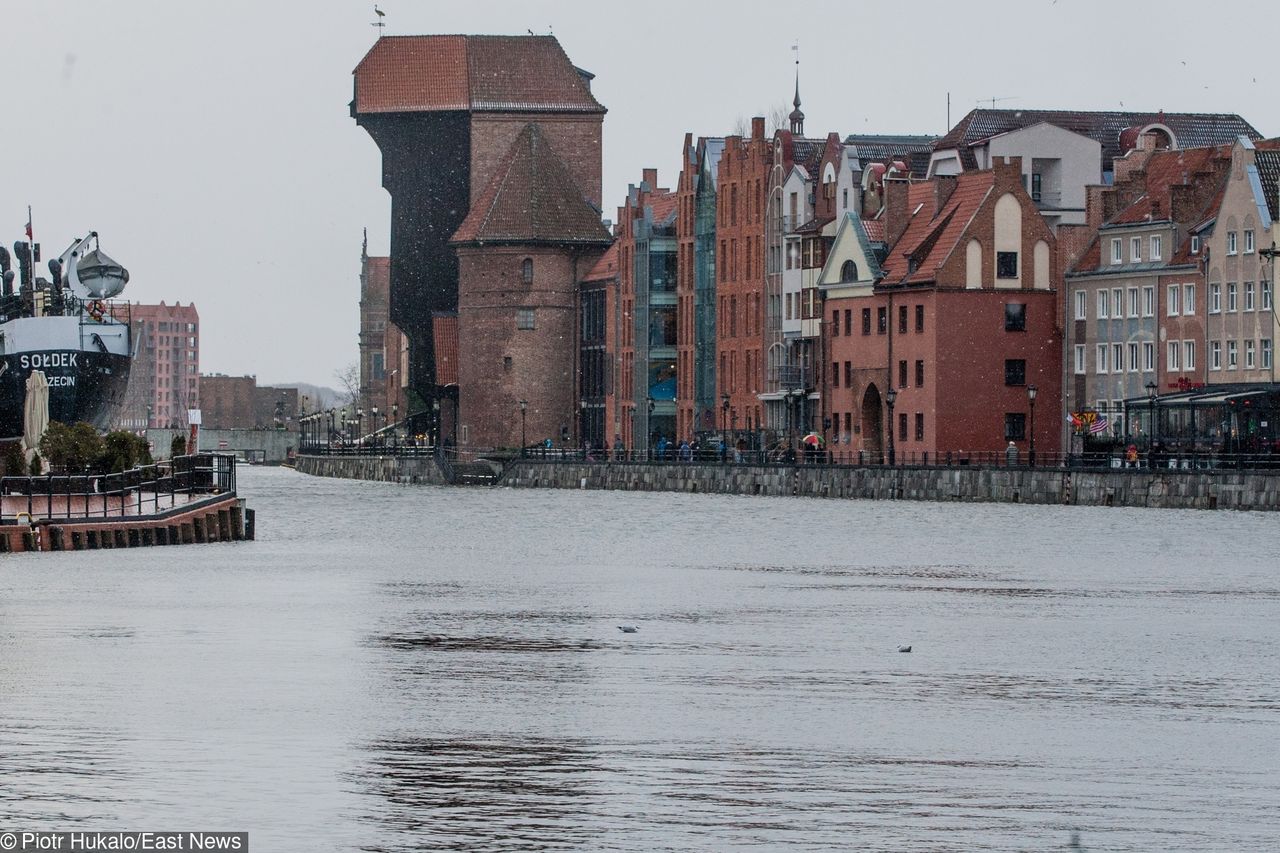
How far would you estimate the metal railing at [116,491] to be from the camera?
182ft

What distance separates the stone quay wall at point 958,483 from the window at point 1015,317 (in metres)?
11.9

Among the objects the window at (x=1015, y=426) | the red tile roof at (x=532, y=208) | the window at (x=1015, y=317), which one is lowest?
the window at (x=1015, y=426)

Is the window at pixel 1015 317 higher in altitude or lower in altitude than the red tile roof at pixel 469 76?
lower

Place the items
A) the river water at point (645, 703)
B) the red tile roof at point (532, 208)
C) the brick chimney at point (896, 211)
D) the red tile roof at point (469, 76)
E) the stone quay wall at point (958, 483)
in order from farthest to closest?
the red tile roof at point (469, 76), the red tile roof at point (532, 208), the brick chimney at point (896, 211), the stone quay wall at point (958, 483), the river water at point (645, 703)

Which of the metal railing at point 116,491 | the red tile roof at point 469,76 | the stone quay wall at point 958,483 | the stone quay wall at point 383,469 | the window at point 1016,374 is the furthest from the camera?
the red tile roof at point 469,76

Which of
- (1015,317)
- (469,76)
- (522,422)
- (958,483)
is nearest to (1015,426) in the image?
(1015,317)

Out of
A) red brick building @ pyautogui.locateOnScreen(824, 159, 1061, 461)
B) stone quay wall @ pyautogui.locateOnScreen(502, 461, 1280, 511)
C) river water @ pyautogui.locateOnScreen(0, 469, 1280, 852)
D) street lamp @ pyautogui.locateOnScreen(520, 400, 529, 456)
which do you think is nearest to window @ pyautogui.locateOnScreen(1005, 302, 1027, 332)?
red brick building @ pyautogui.locateOnScreen(824, 159, 1061, 461)

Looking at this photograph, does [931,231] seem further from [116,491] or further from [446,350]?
[446,350]

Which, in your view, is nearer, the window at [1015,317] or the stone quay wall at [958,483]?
the stone quay wall at [958,483]

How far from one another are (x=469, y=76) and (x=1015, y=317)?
65.6m

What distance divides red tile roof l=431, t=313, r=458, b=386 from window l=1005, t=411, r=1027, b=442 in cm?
6269

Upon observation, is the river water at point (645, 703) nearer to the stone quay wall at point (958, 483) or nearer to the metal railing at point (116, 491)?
the metal railing at point (116, 491)

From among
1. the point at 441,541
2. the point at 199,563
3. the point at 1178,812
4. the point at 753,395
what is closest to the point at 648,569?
the point at 199,563

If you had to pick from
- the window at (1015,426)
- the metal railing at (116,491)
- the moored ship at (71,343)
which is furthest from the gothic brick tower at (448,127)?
the metal railing at (116,491)
